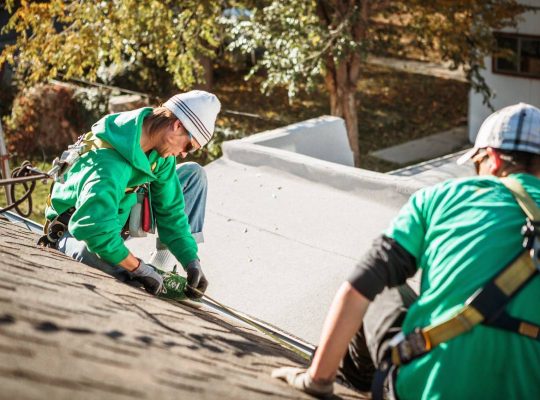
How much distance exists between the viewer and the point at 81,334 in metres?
1.83

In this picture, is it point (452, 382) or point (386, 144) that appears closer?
point (452, 382)

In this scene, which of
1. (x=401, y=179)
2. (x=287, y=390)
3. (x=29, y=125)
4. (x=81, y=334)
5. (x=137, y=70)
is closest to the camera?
(x=81, y=334)

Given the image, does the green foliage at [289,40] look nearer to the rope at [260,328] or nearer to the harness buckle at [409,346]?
the rope at [260,328]

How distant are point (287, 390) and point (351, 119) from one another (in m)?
9.18

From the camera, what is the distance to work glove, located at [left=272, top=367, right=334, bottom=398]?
2310 millimetres

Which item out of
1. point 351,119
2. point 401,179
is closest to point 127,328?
point 401,179

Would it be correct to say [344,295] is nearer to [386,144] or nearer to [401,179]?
[401,179]

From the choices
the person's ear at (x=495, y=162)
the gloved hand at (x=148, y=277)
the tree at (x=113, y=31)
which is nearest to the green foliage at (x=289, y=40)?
the tree at (x=113, y=31)

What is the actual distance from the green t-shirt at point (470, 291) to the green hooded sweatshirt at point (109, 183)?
5.51 ft

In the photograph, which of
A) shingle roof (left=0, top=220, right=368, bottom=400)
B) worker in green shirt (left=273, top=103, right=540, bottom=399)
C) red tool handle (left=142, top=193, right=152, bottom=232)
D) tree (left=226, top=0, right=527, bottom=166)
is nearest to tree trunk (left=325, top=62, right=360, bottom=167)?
tree (left=226, top=0, right=527, bottom=166)

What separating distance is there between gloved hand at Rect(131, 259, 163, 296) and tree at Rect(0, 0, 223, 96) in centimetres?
672

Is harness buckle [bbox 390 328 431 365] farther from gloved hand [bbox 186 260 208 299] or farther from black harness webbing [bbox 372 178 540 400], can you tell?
gloved hand [bbox 186 260 208 299]

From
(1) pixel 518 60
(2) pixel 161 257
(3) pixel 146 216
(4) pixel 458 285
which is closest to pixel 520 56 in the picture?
(1) pixel 518 60

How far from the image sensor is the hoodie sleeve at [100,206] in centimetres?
338
